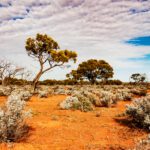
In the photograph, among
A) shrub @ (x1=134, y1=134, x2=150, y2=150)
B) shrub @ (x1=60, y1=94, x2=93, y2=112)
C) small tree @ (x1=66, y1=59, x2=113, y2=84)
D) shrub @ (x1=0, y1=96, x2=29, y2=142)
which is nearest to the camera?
shrub @ (x1=134, y1=134, x2=150, y2=150)

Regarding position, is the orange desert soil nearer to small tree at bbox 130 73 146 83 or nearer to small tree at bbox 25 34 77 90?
small tree at bbox 25 34 77 90

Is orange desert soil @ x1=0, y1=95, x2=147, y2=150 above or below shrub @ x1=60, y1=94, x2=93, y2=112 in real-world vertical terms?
below

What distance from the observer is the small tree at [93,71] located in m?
60.5

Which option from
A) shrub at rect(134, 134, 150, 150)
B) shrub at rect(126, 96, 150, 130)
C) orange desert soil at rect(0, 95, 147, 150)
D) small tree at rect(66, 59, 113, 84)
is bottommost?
orange desert soil at rect(0, 95, 147, 150)

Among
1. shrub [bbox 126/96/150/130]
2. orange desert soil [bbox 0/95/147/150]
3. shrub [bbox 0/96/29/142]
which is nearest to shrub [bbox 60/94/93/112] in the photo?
orange desert soil [bbox 0/95/147/150]

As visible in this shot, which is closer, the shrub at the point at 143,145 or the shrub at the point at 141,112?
the shrub at the point at 143,145

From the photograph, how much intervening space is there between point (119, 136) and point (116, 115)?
4237 mm

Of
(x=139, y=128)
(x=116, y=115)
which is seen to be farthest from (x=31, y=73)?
(x=139, y=128)

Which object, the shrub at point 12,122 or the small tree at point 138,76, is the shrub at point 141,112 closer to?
the shrub at point 12,122

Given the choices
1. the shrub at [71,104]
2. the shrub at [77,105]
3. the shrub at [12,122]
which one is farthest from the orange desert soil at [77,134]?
the shrub at [71,104]

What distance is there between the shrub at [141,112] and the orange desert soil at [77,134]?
505 mm

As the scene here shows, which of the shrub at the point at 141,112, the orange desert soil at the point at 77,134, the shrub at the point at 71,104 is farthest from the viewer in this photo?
the shrub at the point at 71,104

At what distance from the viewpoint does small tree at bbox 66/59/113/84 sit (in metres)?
60.5

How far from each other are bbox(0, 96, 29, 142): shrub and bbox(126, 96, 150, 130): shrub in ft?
15.7
